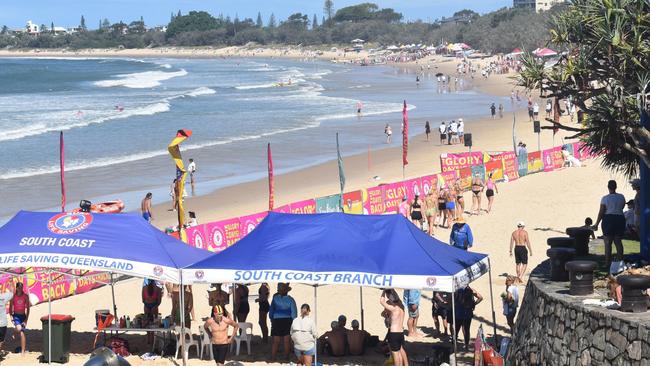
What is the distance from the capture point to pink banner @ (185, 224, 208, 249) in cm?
2114

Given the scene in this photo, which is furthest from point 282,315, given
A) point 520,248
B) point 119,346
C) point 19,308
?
point 520,248

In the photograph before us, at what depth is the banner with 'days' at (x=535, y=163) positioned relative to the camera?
3209 cm

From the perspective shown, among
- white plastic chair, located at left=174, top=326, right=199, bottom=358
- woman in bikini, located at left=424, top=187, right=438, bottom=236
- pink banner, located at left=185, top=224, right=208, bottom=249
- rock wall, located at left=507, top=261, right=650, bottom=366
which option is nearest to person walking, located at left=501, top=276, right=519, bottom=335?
rock wall, located at left=507, top=261, right=650, bottom=366

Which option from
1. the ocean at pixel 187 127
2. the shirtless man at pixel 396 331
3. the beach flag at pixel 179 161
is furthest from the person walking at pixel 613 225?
the ocean at pixel 187 127

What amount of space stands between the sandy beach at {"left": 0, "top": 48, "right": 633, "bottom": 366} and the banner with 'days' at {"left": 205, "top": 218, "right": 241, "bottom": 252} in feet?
6.44

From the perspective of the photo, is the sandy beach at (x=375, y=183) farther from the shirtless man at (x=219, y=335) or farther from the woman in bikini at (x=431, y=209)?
the shirtless man at (x=219, y=335)

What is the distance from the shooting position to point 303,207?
24.1 meters

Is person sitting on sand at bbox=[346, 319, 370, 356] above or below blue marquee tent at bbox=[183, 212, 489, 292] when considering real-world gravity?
below

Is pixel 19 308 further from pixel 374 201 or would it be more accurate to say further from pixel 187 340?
pixel 374 201

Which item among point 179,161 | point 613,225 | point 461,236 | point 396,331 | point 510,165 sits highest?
point 179,161

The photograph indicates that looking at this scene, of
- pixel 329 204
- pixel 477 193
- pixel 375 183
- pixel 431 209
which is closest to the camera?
pixel 431 209

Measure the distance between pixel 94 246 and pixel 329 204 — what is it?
10.9 meters

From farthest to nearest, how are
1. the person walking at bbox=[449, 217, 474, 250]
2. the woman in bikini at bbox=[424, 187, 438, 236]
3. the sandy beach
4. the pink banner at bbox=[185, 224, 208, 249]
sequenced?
the woman in bikini at bbox=[424, 187, 438, 236] → the pink banner at bbox=[185, 224, 208, 249] → the person walking at bbox=[449, 217, 474, 250] → the sandy beach

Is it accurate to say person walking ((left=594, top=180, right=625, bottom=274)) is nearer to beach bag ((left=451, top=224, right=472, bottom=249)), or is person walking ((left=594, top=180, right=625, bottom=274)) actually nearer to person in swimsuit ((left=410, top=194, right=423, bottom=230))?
beach bag ((left=451, top=224, right=472, bottom=249))
